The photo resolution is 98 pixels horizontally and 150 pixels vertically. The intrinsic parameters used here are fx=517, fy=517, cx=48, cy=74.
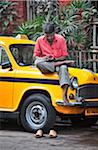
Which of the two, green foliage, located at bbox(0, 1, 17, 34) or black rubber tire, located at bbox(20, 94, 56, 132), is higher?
green foliage, located at bbox(0, 1, 17, 34)

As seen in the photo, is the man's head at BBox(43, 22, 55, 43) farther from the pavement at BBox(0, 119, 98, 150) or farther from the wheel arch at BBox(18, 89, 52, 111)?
the pavement at BBox(0, 119, 98, 150)

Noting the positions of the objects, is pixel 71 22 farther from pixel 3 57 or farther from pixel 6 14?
pixel 3 57

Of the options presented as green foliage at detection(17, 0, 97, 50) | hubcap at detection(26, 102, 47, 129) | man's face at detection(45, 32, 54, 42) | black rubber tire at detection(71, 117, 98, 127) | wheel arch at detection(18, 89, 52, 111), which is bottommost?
black rubber tire at detection(71, 117, 98, 127)

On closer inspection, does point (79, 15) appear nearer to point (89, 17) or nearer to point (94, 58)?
Answer: point (89, 17)

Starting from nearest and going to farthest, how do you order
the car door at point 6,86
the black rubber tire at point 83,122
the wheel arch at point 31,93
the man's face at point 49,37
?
the wheel arch at point 31,93 → the man's face at point 49,37 → the car door at point 6,86 → the black rubber tire at point 83,122

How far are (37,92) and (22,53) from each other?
1080 millimetres

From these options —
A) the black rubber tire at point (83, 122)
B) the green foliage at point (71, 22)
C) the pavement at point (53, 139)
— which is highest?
the green foliage at point (71, 22)

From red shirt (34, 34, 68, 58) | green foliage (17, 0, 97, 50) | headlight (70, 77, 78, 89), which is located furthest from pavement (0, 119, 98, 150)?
green foliage (17, 0, 97, 50)

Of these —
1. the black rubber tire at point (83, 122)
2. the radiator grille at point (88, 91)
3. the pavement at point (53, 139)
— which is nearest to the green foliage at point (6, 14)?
the black rubber tire at point (83, 122)

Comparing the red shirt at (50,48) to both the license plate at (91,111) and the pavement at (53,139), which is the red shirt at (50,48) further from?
the pavement at (53,139)

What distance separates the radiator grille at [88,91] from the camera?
10.1 metres

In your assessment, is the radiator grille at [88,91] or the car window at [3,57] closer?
the radiator grille at [88,91]

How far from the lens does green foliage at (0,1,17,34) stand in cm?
1631

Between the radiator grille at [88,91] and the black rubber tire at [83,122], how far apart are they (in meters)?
1.21
